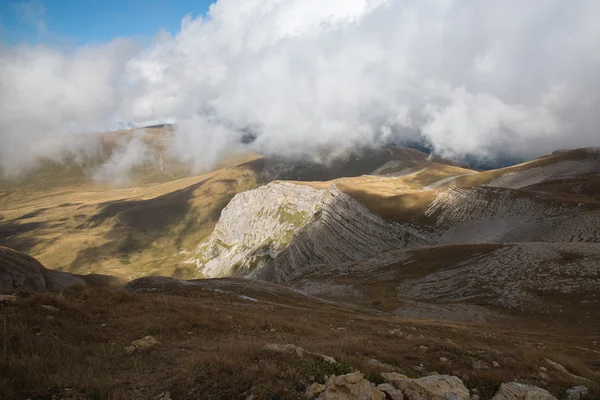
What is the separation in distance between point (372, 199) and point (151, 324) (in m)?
109

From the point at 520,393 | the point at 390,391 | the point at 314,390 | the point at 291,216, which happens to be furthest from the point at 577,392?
the point at 291,216

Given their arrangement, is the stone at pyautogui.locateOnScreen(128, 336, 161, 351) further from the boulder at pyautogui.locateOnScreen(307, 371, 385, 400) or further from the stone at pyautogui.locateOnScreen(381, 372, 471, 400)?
the stone at pyautogui.locateOnScreen(381, 372, 471, 400)

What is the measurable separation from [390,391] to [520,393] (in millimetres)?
3820

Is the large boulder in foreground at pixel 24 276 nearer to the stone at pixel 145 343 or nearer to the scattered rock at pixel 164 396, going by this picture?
the stone at pixel 145 343

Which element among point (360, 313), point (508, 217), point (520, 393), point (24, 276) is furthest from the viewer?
point (508, 217)

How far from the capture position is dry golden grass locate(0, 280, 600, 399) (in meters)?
7.43

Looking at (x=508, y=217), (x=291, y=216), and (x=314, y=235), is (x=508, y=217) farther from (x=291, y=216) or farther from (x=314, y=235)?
(x=291, y=216)

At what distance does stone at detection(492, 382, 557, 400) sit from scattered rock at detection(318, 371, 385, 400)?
3.73 meters

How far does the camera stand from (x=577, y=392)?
Result: 9680 mm

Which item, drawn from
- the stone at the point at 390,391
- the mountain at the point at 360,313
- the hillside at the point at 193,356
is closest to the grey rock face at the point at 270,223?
the mountain at the point at 360,313

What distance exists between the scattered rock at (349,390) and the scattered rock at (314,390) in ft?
0.42

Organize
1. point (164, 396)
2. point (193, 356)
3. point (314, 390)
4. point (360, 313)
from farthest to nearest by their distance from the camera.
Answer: point (360, 313)
point (193, 356)
point (164, 396)
point (314, 390)

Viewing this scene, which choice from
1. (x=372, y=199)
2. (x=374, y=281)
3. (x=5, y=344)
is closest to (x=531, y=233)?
(x=374, y=281)

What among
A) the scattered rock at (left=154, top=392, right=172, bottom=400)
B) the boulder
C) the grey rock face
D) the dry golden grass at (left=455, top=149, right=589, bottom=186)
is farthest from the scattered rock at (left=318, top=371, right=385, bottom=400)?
the dry golden grass at (left=455, top=149, right=589, bottom=186)
